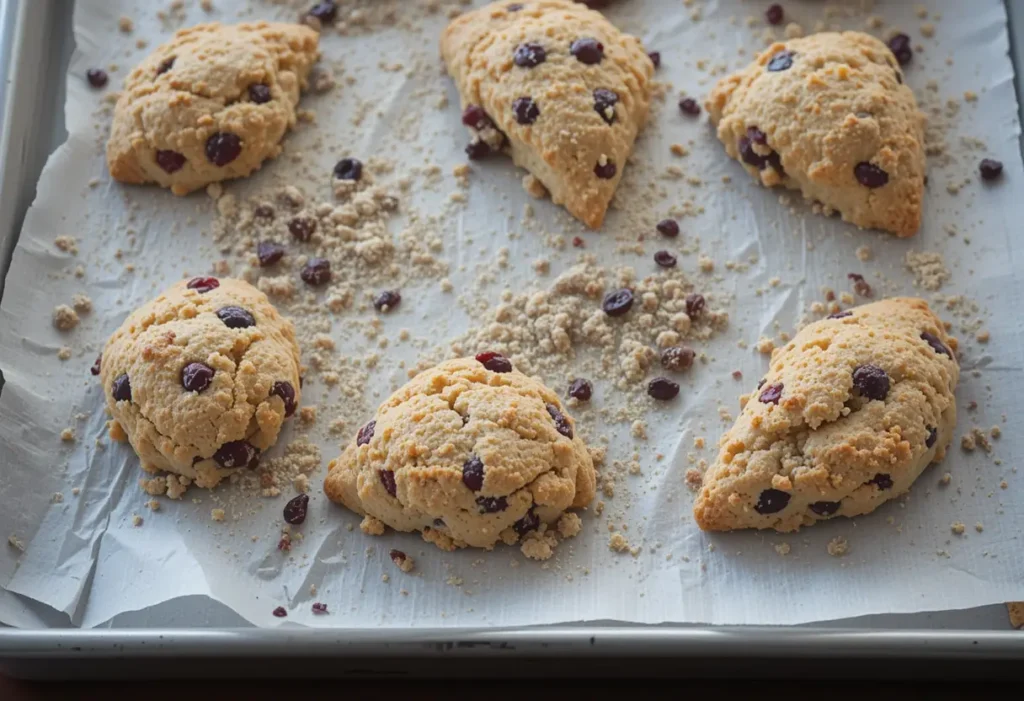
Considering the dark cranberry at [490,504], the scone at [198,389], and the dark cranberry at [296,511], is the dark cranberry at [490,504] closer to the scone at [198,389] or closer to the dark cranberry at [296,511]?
the dark cranberry at [296,511]

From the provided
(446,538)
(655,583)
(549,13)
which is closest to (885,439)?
(655,583)

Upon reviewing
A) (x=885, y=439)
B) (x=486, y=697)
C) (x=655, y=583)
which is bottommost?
(x=486, y=697)

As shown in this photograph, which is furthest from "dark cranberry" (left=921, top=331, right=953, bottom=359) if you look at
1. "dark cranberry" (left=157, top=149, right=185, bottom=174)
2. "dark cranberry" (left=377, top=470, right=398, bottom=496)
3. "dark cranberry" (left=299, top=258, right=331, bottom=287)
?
"dark cranberry" (left=157, top=149, right=185, bottom=174)

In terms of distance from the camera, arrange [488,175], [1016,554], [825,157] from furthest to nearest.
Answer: [488,175], [825,157], [1016,554]

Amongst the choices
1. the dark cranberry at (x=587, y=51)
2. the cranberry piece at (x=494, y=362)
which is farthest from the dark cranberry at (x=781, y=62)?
the cranberry piece at (x=494, y=362)

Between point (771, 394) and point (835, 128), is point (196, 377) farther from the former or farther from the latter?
point (835, 128)

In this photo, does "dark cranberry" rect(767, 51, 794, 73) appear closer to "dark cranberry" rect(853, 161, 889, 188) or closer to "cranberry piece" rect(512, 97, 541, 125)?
"dark cranberry" rect(853, 161, 889, 188)

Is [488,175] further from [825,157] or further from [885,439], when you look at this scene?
[885,439]
